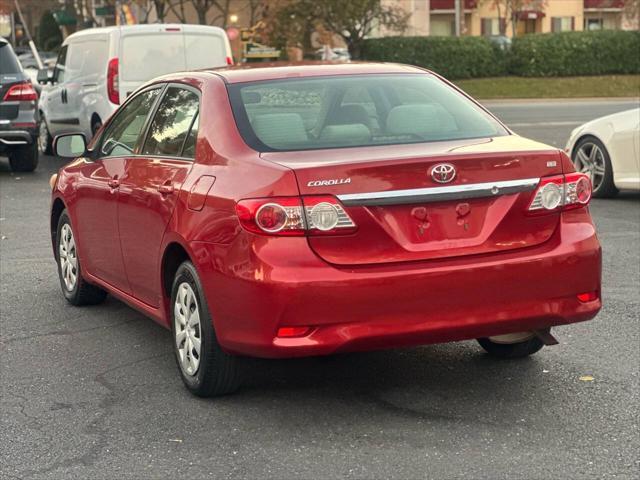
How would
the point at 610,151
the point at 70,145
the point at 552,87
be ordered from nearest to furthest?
the point at 70,145 → the point at 610,151 → the point at 552,87

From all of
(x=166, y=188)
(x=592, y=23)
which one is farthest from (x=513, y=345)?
(x=592, y=23)

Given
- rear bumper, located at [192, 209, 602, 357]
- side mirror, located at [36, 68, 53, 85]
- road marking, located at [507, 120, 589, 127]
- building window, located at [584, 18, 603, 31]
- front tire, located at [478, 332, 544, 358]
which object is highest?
rear bumper, located at [192, 209, 602, 357]

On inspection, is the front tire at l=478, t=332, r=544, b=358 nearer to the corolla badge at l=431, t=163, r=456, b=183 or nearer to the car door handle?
the corolla badge at l=431, t=163, r=456, b=183

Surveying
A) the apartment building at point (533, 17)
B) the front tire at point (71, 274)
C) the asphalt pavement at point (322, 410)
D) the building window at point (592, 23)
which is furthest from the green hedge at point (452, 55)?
the building window at point (592, 23)

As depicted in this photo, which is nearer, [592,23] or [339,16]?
[339,16]

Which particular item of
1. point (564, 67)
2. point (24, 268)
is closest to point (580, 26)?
point (564, 67)

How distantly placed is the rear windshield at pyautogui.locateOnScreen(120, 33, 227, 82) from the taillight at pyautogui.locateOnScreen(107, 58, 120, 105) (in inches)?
3.6

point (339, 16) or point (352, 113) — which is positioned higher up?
point (352, 113)

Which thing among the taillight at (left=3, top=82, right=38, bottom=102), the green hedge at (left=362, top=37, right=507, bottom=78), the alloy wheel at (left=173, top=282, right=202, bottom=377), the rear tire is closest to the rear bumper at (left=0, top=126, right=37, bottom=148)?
the taillight at (left=3, top=82, right=38, bottom=102)

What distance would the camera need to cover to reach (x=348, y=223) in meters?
5.29

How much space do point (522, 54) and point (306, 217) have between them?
1676 inches

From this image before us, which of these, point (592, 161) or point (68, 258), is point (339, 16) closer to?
point (592, 161)

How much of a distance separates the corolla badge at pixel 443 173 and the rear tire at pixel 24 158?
12517 millimetres

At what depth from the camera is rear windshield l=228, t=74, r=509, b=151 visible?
585cm
